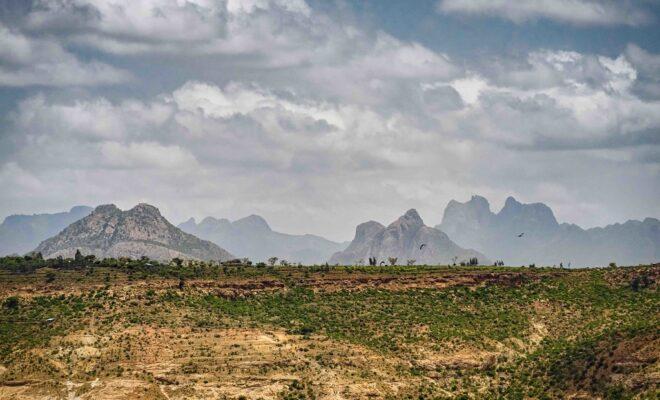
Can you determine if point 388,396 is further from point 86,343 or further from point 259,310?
point 86,343

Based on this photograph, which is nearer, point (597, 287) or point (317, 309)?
point (317, 309)

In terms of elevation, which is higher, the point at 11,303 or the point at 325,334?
the point at 11,303

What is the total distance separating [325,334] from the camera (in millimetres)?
127750

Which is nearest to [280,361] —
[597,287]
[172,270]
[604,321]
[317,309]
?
[317,309]

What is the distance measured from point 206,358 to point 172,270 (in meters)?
41.7

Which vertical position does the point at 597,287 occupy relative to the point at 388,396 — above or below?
above

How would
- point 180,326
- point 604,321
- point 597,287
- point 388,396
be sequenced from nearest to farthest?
point 388,396
point 180,326
point 604,321
point 597,287

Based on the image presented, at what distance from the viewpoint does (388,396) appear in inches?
4505

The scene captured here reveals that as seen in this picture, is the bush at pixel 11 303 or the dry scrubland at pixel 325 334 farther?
the bush at pixel 11 303

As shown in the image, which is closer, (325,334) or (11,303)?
(325,334)

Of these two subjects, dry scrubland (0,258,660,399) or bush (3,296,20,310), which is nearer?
dry scrubland (0,258,660,399)

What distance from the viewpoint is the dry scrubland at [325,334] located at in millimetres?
112250

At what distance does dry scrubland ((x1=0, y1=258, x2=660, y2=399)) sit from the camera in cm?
11225

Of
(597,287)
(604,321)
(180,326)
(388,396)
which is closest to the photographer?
(388,396)
